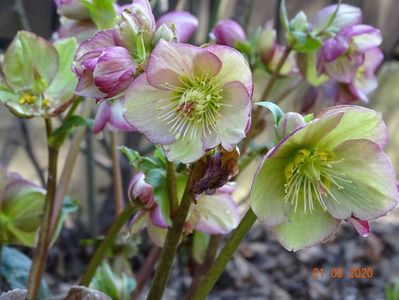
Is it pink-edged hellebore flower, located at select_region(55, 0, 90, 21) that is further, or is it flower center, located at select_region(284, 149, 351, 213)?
pink-edged hellebore flower, located at select_region(55, 0, 90, 21)

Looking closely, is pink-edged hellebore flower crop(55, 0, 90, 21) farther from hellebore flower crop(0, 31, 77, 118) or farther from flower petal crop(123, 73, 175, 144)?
flower petal crop(123, 73, 175, 144)

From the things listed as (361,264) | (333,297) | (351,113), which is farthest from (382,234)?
(351,113)

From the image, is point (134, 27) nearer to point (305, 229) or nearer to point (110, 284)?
point (305, 229)

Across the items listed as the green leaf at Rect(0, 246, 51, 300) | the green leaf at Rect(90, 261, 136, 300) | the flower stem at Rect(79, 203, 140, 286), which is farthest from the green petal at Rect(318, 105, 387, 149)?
the green leaf at Rect(0, 246, 51, 300)

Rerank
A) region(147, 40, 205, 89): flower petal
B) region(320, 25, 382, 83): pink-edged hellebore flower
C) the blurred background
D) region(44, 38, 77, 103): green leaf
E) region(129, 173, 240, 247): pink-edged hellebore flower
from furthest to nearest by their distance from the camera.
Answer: the blurred background, region(320, 25, 382, 83): pink-edged hellebore flower, region(44, 38, 77, 103): green leaf, region(129, 173, 240, 247): pink-edged hellebore flower, region(147, 40, 205, 89): flower petal

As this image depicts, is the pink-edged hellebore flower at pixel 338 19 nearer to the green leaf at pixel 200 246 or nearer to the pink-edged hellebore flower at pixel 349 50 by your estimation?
the pink-edged hellebore flower at pixel 349 50

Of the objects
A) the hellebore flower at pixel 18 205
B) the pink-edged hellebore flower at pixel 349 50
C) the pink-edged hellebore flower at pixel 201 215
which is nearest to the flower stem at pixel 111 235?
the pink-edged hellebore flower at pixel 201 215

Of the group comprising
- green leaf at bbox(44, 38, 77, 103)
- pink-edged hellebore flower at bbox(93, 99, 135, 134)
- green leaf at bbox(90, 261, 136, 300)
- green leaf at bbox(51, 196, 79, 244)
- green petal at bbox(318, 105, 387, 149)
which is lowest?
green leaf at bbox(90, 261, 136, 300)

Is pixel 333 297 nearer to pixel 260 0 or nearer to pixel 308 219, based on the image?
pixel 260 0
